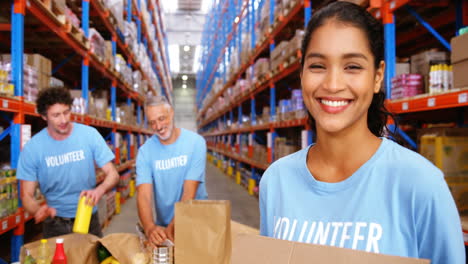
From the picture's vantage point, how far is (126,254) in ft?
6.43

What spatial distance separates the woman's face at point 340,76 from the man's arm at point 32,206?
2.20 metres

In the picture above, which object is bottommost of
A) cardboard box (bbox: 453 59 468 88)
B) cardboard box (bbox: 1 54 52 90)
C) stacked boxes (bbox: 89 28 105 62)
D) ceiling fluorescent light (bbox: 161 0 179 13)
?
cardboard box (bbox: 453 59 468 88)

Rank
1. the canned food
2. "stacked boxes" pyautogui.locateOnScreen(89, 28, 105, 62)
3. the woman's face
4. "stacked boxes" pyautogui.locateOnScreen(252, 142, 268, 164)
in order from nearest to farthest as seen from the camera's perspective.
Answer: the woman's face < the canned food < "stacked boxes" pyautogui.locateOnScreen(89, 28, 105, 62) < "stacked boxes" pyautogui.locateOnScreen(252, 142, 268, 164)

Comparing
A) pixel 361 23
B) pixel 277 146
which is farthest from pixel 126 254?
pixel 277 146

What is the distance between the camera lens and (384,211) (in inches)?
37.8

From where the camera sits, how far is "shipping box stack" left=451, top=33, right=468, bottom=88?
2350 millimetres

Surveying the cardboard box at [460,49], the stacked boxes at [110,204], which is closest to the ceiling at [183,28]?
the stacked boxes at [110,204]

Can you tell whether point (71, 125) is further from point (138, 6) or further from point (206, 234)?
point (138, 6)

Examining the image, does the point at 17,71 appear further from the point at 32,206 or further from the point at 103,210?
the point at 103,210

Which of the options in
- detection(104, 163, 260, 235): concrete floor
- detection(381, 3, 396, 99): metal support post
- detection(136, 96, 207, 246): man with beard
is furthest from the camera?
detection(104, 163, 260, 235): concrete floor

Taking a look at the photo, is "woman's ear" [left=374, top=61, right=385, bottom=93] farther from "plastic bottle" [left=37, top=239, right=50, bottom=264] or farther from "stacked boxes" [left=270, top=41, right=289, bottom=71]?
"stacked boxes" [left=270, top=41, right=289, bottom=71]

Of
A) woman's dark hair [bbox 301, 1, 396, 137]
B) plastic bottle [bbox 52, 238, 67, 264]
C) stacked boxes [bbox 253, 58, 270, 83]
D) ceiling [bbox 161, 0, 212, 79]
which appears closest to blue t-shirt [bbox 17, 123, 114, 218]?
plastic bottle [bbox 52, 238, 67, 264]

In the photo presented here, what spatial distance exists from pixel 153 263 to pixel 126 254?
0.16 m

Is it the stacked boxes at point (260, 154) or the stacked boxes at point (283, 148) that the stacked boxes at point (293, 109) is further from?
the stacked boxes at point (260, 154)
